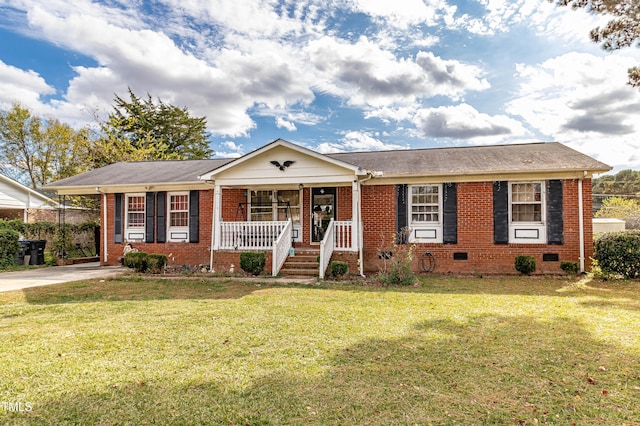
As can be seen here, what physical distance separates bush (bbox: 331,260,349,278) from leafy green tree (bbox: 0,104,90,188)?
26443 mm

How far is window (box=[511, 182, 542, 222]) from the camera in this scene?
11.3m

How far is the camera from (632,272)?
32.1ft

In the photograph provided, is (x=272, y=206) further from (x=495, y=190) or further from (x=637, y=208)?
(x=637, y=208)

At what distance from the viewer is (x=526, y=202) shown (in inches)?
448

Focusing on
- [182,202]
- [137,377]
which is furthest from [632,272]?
[182,202]

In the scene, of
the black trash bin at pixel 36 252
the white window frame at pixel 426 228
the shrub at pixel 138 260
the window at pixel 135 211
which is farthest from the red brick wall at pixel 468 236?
the black trash bin at pixel 36 252

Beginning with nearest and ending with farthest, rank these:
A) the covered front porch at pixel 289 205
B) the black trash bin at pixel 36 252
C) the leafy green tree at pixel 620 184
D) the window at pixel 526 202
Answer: the covered front porch at pixel 289 205 < the window at pixel 526 202 < the black trash bin at pixel 36 252 < the leafy green tree at pixel 620 184

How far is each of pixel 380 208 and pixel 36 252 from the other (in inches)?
551

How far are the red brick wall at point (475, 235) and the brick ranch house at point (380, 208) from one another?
3cm

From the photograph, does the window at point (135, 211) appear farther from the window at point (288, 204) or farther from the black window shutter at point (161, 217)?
the window at point (288, 204)

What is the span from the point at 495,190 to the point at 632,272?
4.10 metres

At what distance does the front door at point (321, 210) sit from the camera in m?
13.1

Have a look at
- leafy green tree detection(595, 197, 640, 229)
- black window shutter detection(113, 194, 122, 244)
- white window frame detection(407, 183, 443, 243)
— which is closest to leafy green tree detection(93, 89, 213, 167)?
black window shutter detection(113, 194, 122, 244)

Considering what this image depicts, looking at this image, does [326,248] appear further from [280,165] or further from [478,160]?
[478,160]
